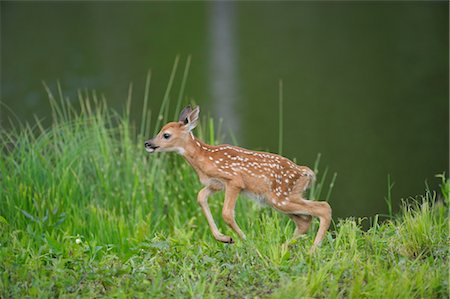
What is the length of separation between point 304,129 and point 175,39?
10.4 metres

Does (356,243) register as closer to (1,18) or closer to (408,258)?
(408,258)

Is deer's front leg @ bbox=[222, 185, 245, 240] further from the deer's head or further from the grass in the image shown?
the deer's head

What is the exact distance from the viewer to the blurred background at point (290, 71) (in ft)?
51.2

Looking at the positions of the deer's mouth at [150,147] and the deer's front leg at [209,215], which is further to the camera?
the deer's mouth at [150,147]

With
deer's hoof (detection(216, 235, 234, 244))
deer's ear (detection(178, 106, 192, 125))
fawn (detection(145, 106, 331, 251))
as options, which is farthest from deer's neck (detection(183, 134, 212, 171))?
deer's hoof (detection(216, 235, 234, 244))

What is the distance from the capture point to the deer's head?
267 inches

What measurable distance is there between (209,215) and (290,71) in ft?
52.7

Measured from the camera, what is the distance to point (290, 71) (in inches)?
884

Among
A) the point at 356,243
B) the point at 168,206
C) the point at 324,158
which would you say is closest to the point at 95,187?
the point at 168,206

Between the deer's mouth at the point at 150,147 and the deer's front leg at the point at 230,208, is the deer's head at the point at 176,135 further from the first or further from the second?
the deer's front leg at the point at 230,208

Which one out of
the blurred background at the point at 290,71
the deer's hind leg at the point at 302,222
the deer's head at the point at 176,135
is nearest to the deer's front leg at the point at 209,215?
the deer's head at the point at 176,135

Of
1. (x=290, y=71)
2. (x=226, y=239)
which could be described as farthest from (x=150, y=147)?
(x=290, y=71)

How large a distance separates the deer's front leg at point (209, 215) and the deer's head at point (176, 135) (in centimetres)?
33

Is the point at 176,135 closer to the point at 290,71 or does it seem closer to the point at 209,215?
the point at 209,215
